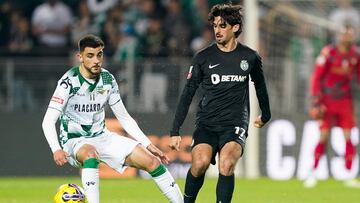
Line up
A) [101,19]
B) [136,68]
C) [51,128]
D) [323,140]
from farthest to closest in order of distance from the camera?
[101,19] → [136,68] → [323,140] → [51,128]

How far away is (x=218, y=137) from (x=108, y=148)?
1048 mm

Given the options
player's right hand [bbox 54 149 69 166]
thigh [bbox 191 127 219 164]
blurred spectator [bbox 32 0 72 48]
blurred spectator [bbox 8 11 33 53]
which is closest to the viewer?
player's right hand [bbox 54 149 69 166]

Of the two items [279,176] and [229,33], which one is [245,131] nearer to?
[229,33]

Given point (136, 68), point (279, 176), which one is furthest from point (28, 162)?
point (279, 176)

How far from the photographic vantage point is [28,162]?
62.6 feet

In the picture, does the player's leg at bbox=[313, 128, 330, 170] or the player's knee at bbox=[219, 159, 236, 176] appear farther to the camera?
the player's leg at bbox=[313, 128, 330, 170]

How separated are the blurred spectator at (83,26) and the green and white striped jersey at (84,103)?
30.9ft

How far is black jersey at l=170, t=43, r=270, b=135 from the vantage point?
10828 millimetres

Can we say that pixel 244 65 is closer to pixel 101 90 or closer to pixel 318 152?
pixel 101 90

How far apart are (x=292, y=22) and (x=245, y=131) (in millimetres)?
8416

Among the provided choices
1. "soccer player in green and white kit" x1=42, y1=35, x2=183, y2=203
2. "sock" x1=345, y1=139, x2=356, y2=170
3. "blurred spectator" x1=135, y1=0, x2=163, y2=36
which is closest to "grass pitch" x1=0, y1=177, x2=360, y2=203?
"sock" x1=345, y1=139, x2=356, y2=170

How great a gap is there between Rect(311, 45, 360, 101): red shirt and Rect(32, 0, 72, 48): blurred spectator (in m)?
5.20

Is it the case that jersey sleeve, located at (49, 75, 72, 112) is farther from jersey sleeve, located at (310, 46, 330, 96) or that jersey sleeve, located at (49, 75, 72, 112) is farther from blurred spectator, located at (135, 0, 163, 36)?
blurred spectator, located at (135, 0, 163, 36)

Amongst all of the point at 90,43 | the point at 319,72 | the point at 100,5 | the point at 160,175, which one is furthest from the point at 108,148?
the point at 100,5
